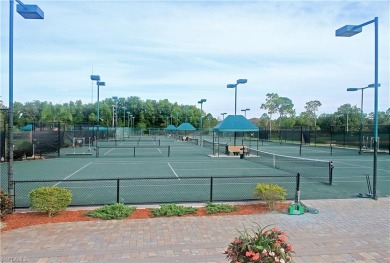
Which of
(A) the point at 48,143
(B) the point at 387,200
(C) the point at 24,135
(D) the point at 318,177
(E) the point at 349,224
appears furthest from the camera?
(A) the point at 48,143

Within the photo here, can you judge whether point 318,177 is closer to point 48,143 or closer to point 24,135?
point 24,135

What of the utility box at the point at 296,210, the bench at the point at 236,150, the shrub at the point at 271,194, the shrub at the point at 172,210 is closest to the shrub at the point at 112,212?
the shrub at the point at 172,210

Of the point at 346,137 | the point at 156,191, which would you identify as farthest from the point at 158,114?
the point at 156,191

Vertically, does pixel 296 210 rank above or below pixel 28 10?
below

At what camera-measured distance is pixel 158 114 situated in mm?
123188

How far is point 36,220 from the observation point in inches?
312

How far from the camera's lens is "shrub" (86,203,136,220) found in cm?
813

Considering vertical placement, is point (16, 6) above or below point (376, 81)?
above

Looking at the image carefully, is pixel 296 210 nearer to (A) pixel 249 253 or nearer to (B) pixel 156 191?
(B) pixel 156 191

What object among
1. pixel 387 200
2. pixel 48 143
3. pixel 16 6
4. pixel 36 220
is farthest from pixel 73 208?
pixel 48 143

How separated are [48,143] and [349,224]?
81.5 ft

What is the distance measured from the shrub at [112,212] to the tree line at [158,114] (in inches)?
2274

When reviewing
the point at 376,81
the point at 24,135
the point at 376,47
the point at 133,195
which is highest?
the point at 376,47

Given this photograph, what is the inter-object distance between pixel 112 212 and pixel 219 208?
2.65m
